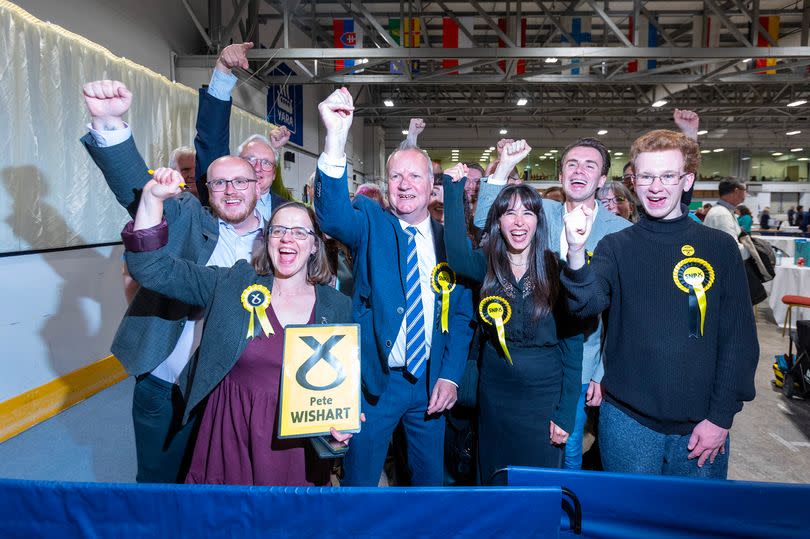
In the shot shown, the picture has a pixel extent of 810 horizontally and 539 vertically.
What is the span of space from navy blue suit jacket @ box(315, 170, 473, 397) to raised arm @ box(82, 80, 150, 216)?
575mm

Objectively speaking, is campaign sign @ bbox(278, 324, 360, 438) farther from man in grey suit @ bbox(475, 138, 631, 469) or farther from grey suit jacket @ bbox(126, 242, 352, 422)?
man in grey suit @ bbox(475, 138, 631, 469)

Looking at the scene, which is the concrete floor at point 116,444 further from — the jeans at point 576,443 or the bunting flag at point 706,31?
the bunting flag at point 706,31

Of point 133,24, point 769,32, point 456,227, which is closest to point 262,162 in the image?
point 456,227

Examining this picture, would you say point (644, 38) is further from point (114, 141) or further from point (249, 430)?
point (249, 430)

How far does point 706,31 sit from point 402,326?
990cm

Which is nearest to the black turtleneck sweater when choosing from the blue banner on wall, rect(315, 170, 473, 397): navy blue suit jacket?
rect(315, 170, 473, 397): navy blue suit jacket

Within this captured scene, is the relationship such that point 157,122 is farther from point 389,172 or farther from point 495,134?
point 495,134

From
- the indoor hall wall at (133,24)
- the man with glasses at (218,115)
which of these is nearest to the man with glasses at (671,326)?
the man with glasses at (218,115)

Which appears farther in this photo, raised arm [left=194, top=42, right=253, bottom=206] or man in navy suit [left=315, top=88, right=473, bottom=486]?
raised arm [left=194, top=42, right=253, bottom=206]

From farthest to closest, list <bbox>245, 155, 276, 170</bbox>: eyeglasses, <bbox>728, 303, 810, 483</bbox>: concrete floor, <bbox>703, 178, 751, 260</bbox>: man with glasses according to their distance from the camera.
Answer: <bbox>703, 178, 751, 260</bbox>: man with glasses → <bbox>728, 303, 810, 483</bbox>: concrete floor → <bbox>245, 155, 276, 170</bbox>: eyeglasses

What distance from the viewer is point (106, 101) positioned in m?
1.48

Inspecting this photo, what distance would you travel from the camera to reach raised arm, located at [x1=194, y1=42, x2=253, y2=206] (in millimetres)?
2254

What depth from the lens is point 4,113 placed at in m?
3.12

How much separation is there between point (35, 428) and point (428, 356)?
10.2 feet
